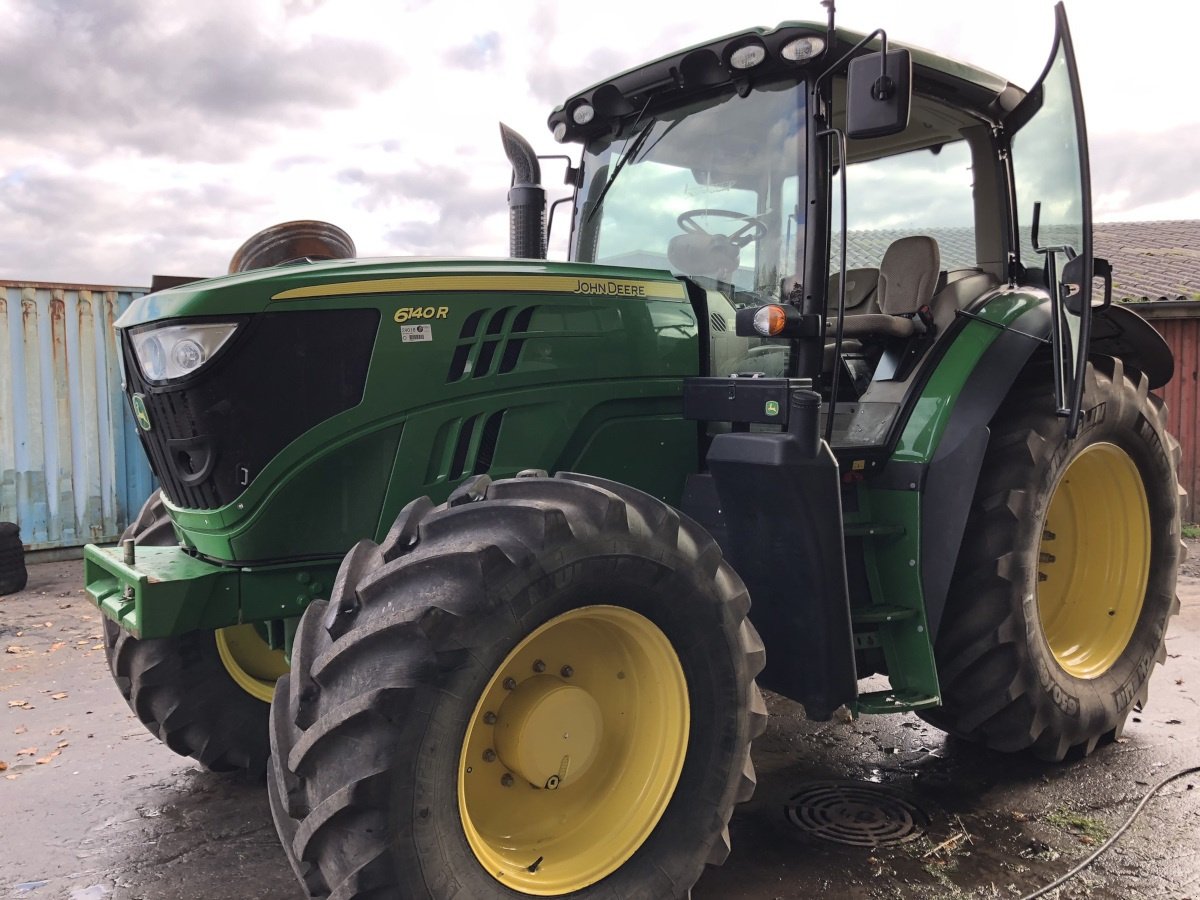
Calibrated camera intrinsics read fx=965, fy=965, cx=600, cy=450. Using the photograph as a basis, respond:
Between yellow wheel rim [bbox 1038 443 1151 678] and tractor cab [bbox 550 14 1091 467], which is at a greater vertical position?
tractor cab [bbox 550 14 1091 467]

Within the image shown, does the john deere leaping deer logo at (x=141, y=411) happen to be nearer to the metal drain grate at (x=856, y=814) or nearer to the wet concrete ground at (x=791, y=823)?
the wet concrete ground at (x=791, y=823)

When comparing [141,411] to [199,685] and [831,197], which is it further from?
[831,197]

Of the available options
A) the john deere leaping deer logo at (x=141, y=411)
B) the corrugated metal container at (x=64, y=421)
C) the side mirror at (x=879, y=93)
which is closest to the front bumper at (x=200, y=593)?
the john deere leaping deer logo at (x=141, y=411)

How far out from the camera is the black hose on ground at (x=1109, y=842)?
2.98m

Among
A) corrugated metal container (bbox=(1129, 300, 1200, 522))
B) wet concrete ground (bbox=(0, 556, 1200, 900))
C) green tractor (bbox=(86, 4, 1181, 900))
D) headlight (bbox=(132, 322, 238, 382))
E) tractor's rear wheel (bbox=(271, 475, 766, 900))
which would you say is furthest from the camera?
corrugated metal container (bbox=(1129, 300, 1200, 522))

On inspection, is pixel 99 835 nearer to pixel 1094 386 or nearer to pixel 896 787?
pixel 896 787

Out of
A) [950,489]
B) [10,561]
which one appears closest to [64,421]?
[10,561]

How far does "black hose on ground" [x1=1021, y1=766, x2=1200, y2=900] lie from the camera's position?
9.78ft

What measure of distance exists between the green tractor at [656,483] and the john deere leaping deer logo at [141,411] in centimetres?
2

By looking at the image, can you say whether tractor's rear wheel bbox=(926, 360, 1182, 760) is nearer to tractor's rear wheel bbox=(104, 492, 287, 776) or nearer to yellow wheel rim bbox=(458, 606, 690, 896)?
yellow wheel rim bbox=(458, 606, 690, 896)

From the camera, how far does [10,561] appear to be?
Result: 772 centimetres

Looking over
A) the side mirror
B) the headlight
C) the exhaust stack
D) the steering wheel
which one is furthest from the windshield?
the headlight

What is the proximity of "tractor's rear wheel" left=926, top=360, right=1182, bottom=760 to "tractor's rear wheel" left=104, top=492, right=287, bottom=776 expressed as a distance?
2669mm

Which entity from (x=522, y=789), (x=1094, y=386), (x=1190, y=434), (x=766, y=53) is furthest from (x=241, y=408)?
(x=1190, y=434)
